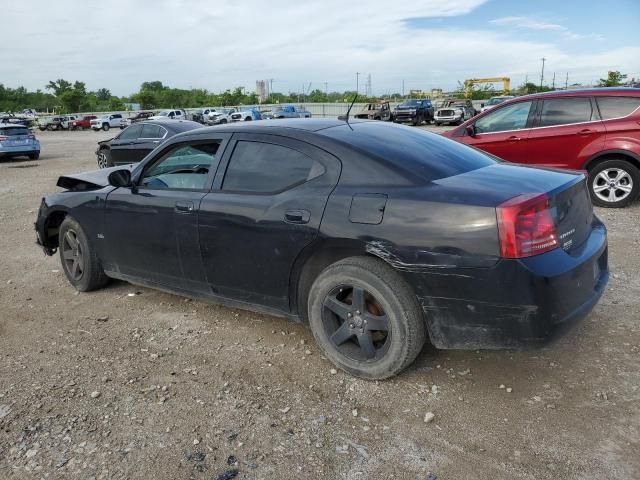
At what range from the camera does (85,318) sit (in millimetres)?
4465

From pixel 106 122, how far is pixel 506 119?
4905 centimetres

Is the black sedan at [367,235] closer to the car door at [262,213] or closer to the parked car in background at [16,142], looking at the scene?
the car door at [262,213]

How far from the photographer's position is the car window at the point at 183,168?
3961mm

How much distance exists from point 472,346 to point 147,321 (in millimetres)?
2614

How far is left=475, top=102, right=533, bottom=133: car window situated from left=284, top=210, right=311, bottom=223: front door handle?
6281 millimetres

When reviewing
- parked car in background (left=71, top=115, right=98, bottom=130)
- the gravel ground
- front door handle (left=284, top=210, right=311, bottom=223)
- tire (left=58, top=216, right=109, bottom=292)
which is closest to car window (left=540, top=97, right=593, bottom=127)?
the gravel ground

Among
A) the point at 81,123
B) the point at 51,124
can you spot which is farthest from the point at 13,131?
the point at 51,124

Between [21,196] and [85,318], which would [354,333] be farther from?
[21,196]

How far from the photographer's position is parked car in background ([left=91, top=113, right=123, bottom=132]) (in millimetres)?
50500

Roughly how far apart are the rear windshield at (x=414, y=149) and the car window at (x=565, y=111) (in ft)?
16.3

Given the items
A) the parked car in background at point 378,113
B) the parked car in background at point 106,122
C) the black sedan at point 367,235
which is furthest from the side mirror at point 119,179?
the parked car in background at point 106,122

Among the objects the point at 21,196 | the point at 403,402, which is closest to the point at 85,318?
the point at 403,402

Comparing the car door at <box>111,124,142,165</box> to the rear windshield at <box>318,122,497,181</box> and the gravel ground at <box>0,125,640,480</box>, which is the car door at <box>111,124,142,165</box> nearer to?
the gravel ground at <box>0,125,640,480</box>

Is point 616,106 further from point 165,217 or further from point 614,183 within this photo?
point 165,217
